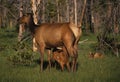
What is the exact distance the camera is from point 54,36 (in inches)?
549

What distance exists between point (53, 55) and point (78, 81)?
410cm

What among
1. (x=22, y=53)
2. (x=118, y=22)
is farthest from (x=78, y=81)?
(x=118, y=22)

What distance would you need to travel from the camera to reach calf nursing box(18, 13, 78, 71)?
1343 centimetres

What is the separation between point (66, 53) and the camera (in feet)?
46.1

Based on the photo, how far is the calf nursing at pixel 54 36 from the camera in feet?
44.1

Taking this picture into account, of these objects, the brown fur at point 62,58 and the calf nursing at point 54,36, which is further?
the brown fur at point 62,58

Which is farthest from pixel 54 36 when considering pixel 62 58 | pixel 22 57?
pixel 22 57

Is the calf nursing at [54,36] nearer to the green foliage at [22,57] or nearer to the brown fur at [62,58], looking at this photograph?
the brown fur at [62,58]

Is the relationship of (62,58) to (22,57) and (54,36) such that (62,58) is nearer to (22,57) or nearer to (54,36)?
(54,36)

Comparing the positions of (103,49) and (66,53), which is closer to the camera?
(66,53)

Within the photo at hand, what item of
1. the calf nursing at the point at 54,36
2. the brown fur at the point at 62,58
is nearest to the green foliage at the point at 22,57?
the calf nursing at the point at 54,36

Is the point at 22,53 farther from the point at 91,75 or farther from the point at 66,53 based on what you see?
the point at 91,75

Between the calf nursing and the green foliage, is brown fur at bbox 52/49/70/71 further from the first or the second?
the green foliage

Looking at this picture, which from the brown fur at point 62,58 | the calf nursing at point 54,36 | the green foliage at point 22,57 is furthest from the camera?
the green foliage at point 22,57
